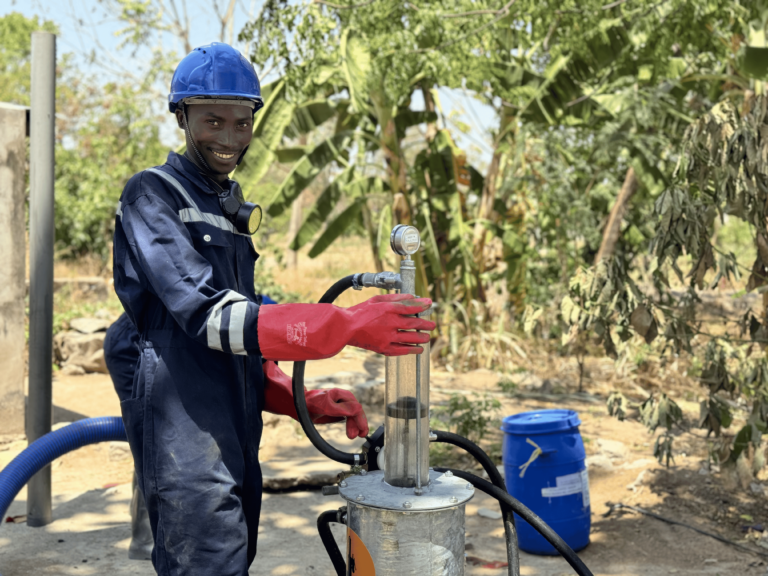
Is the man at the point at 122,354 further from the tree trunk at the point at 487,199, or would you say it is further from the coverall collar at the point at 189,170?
the tree trunk at the point at 487,199

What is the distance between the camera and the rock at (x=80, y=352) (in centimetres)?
818

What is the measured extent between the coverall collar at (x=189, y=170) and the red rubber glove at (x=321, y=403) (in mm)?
640

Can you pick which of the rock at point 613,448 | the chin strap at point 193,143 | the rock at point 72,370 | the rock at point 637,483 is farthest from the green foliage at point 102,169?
the chin strap at point 193,143

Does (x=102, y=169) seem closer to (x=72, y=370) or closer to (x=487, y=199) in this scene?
(x=72, y=370)

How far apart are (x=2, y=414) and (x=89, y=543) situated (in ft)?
7.40

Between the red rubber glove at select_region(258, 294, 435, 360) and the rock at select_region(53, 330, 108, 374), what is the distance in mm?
6821

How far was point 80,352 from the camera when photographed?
8.28 metres

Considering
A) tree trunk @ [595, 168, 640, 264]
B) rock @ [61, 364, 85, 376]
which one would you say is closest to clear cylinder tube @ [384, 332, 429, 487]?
tree trunk @ [595, 168, 640, 264]

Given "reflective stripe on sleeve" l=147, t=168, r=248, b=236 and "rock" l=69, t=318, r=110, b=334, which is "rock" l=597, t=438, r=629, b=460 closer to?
"reflective stripe on sleeve" l=147, t=168, r=248, b=236

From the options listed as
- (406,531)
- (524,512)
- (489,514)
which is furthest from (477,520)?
(406,531)

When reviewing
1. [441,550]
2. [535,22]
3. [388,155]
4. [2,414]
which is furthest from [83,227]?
[441,550]

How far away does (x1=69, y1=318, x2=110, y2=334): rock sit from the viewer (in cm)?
870

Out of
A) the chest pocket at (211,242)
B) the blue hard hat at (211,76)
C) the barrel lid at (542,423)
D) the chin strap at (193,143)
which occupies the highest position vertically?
the blue hard hat at (211,76)

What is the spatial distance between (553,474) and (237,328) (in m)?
2.38
